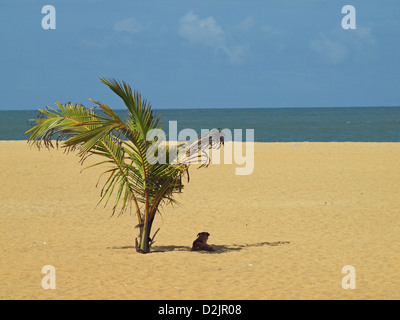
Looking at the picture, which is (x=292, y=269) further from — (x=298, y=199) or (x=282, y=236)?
(x=298, y=199)

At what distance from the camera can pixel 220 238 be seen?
1048 cm

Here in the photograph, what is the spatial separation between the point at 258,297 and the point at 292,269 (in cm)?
139

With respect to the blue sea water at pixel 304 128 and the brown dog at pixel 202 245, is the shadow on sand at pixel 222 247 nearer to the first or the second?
the brown dog at pixel 202 245

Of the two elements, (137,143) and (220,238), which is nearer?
(137,143)

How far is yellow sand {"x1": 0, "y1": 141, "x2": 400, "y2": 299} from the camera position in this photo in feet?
24.3

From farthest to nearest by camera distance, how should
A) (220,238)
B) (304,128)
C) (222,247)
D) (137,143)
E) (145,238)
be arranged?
(304,128) < (220,238) < (222,247) < (145,238) < (137,143)

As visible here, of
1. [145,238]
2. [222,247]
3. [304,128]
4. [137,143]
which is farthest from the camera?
[304,128]

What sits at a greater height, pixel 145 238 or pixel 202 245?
pixel 145 238

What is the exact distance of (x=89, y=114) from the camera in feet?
29.0

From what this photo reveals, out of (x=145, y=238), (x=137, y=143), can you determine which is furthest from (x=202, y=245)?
(x=137, y=143)

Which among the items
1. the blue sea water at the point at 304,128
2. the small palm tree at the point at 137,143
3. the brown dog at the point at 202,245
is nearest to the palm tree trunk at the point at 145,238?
the small palm tree at the point at 137,143

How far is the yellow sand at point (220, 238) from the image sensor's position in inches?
292

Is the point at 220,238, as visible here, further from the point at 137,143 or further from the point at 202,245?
the point at 137,143
